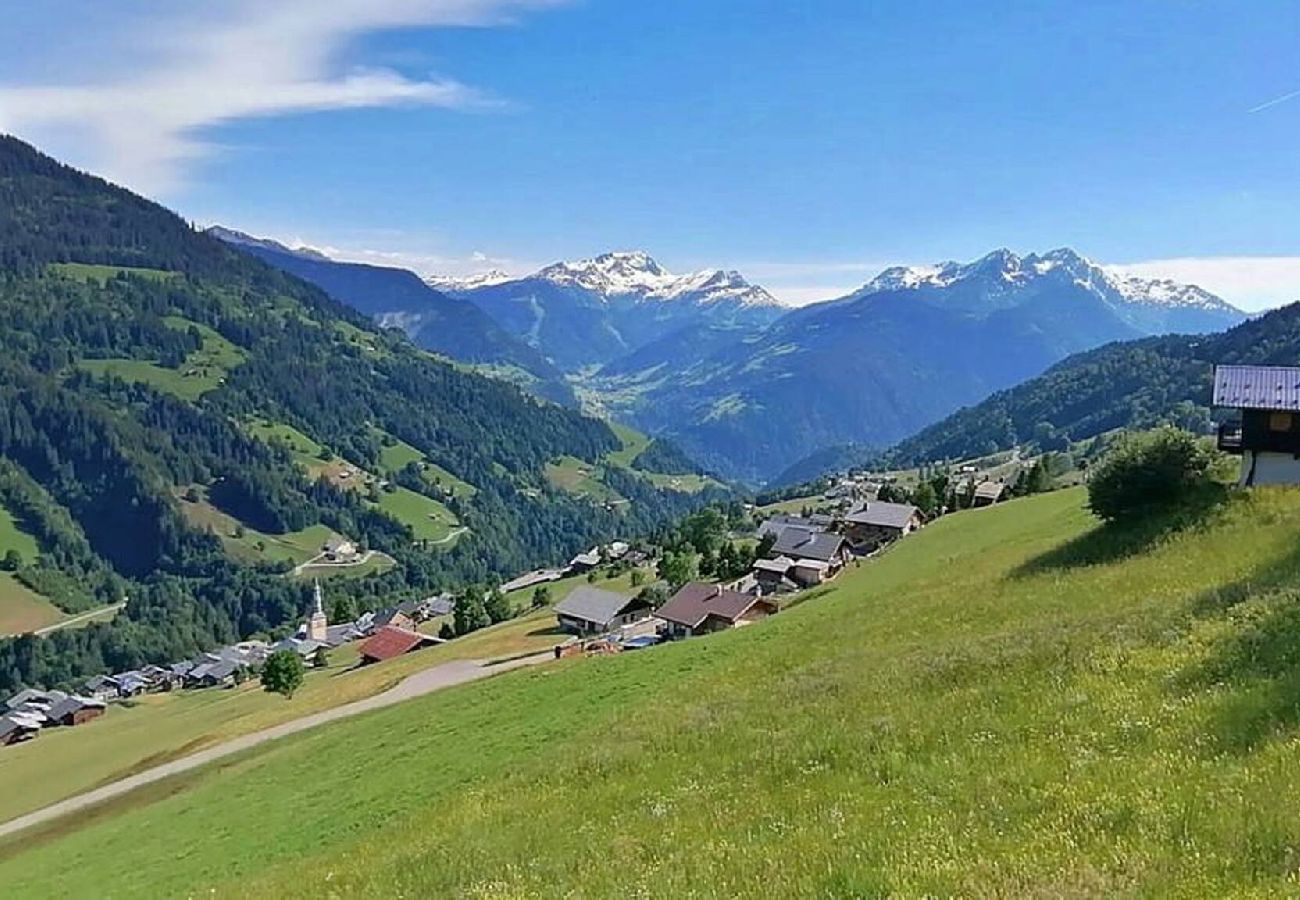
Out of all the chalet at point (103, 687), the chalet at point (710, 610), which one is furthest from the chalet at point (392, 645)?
the chalet at point (103, 687)

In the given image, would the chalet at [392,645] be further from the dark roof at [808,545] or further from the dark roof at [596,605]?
the dark roof at [808,545]

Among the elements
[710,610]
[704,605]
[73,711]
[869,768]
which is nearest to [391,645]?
[704,605]

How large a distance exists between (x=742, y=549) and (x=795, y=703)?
342ft

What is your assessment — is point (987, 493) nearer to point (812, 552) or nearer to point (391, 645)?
point (812, 552)

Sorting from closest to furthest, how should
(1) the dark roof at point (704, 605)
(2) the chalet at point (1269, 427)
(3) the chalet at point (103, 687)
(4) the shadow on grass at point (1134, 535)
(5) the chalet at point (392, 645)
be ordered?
(4) the shadow on grass at point (1134, 535) < (2) the chalet at point (1269, 427) < (1) the dark roof at point (704, 605) < (5) the chalet at point (392, 645) < (3) the chalet at point (103, 687)

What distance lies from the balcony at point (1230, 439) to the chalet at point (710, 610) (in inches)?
1759

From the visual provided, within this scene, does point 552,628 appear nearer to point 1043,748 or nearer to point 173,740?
point 173,740

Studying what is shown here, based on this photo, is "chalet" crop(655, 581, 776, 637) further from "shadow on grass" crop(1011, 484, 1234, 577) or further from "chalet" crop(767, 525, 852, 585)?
"shadow on grass" crop(1011, 484, 1234, 577)

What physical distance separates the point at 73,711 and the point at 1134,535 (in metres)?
163

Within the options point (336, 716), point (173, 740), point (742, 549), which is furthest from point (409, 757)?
point (742, 549)

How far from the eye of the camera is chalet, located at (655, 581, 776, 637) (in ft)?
275

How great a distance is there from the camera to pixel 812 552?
121062mm

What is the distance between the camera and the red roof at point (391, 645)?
12188 cm

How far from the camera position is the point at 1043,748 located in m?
15.2
